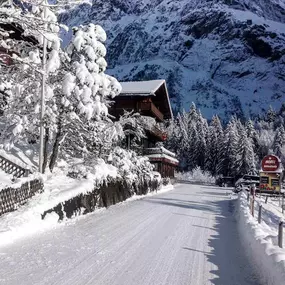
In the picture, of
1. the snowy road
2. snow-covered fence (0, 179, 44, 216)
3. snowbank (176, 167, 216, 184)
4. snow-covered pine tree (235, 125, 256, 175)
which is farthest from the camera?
snowbank (176, 167, 216, 184)

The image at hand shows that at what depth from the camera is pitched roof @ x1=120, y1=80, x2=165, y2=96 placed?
3678 cm

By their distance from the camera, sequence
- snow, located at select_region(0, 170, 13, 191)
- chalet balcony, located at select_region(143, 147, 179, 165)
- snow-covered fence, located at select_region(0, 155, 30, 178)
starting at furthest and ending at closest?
chalet balcony, located at select_region(143, 147, 179, 165) → snow-covered fence, located at select_region(0, 155, 30, 178) → snow, located at select_region(0, 170, 13, 191)

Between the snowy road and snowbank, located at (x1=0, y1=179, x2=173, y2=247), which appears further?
snowbank, located at (x1=0, y1=179, x2=173, y2=247)

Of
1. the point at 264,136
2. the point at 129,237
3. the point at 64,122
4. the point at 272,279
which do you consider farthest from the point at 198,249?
the point at 264,136

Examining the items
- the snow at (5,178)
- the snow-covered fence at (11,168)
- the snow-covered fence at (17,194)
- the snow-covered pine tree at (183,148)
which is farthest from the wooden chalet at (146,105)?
the snow-covered pine tree at (183,148)

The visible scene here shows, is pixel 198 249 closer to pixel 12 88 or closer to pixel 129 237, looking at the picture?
pixel 129 237

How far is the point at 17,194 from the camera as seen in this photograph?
1168cm

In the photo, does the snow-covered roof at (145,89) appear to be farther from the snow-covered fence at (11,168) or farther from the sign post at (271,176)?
the snow-covered fence at (11,168)

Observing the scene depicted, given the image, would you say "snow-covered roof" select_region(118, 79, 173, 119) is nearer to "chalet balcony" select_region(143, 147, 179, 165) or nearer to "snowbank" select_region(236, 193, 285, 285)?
"chalet balcony" select_region(143, 147, 179, 165)

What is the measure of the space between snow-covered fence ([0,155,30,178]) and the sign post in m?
17.4

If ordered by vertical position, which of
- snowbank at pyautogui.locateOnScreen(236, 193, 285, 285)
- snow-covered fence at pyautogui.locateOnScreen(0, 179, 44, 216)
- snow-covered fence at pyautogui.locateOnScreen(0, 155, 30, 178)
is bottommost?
snowbank at pyautogui.locateOnScreen(236, 193, 285, 285)

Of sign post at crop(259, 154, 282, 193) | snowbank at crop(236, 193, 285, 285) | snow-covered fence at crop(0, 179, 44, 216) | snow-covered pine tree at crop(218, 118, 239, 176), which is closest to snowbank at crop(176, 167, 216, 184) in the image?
snow-covered pine tree at crop(218, 118, 239, 176)

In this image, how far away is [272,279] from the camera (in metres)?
6.70

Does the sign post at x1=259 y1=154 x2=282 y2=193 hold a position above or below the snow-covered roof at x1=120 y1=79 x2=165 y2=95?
below
